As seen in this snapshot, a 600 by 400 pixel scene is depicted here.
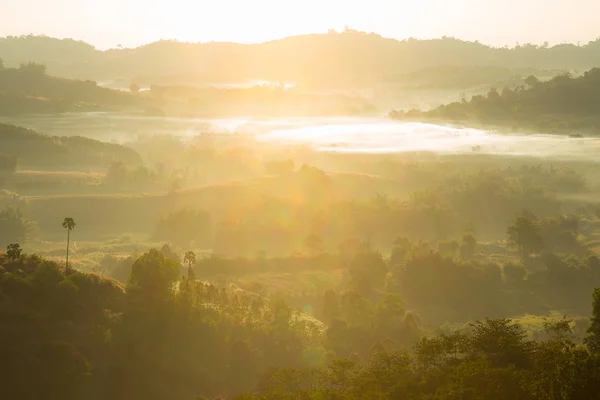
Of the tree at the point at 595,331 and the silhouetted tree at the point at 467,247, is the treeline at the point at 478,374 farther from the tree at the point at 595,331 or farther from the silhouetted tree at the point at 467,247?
the silhouetted tree at the point at 467,247

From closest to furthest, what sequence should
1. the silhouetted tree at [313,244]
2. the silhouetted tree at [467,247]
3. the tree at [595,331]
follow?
the tree at [595,331]
the silhouetted tree at [467,247]
the silhouetted tree at [313,244]

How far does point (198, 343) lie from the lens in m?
57.5

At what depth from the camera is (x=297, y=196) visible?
139 metres

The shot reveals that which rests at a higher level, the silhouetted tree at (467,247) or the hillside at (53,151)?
the hillside at (53,151)

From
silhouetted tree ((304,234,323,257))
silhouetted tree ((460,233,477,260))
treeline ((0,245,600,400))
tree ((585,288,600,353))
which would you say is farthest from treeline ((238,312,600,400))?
silhouetted tree ((460,233,477,260))

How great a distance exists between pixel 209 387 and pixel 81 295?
13163 millimetres

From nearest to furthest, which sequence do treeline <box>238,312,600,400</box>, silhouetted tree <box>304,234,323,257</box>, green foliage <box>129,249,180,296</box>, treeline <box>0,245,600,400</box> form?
treeline <box>238,312,600,400</box>, treeline <box>0,245,600,400</box>, green foliage <box>129,249,180,296</box>, silhouetted tree <box>304,234,323,257</box>

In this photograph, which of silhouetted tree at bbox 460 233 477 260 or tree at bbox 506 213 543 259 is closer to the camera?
tree at bbox 506 213 543 259

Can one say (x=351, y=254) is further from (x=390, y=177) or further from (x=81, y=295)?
(x=390, y=177)

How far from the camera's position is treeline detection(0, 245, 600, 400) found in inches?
1634

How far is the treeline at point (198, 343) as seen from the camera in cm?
4150

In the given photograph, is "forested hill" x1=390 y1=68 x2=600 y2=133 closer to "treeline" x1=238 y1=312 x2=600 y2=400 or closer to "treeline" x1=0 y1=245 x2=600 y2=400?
"treeline" x1=0 y1=245 x2=600 y2=400

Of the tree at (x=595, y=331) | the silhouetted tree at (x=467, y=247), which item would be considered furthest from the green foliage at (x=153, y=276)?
the silhouetted tree at (x=467, y=247)

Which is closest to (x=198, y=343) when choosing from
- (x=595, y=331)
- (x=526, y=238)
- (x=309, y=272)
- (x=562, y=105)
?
(x=595, y=331)
